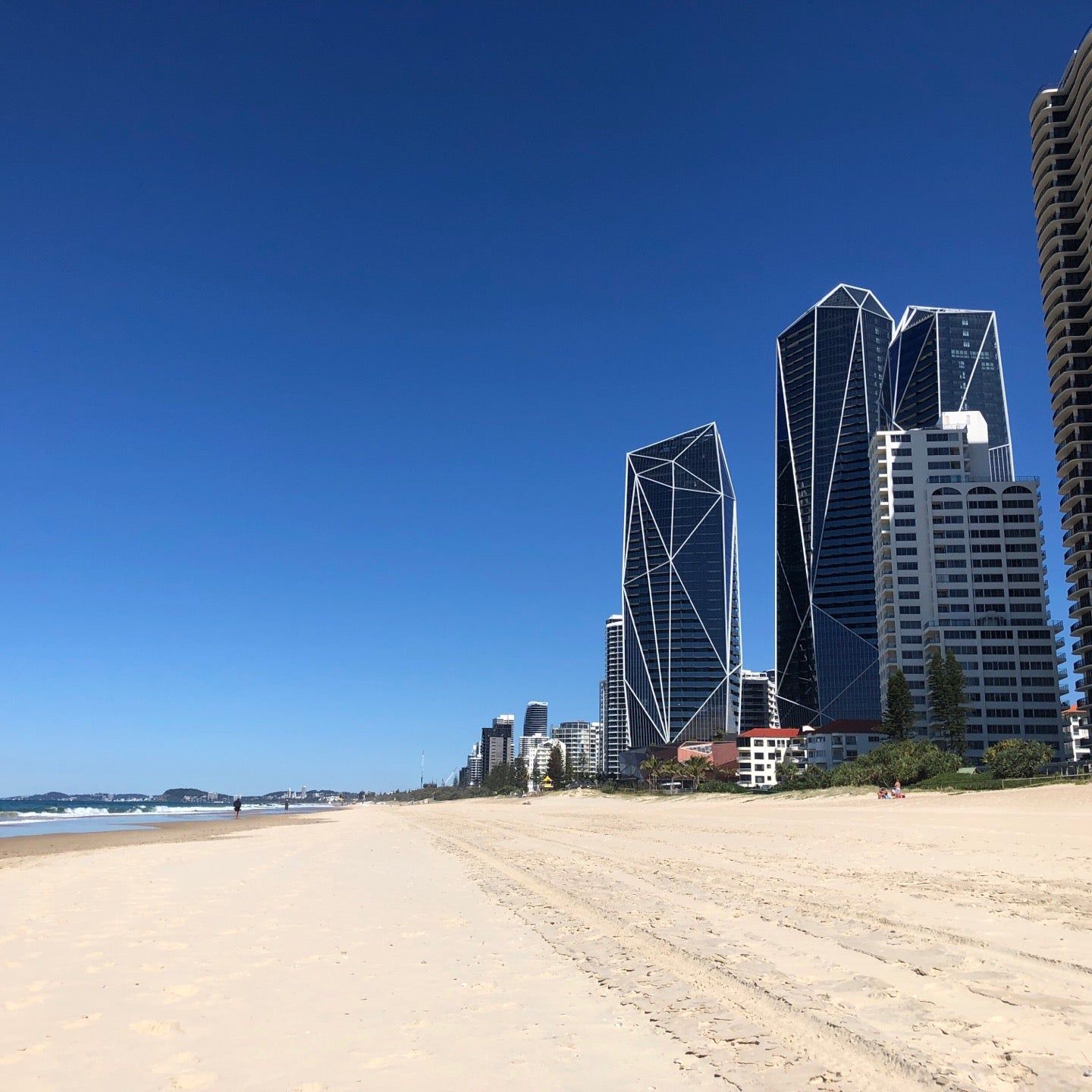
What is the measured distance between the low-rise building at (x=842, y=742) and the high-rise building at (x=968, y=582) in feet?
26.6

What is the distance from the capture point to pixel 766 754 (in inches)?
5443

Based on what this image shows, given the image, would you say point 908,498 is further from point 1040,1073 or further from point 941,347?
point 1040,1073

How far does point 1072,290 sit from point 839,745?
62707 millimetres

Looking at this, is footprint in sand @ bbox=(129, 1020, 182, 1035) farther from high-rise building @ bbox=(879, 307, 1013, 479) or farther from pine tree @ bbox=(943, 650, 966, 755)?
high-rise building @ bbox=(879, 307, 1013, 479)

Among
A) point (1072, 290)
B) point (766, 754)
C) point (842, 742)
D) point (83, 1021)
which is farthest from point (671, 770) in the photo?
point (83, 1021)

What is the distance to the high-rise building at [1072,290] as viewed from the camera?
87.8 m

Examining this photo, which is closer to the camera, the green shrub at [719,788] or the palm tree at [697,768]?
the green shrub at [719,788]

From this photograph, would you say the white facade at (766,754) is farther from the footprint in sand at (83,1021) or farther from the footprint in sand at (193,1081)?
the footprint in sand at (193,1081)

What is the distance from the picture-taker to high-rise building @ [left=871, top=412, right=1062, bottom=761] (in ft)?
350

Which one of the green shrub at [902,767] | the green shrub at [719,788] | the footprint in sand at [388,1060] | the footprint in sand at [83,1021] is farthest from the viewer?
the green shrub at [719,788]

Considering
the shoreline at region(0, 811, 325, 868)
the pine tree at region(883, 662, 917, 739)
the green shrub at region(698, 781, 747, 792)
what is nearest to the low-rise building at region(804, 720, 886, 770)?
the pine tree at region(883, 662, 917, 739)

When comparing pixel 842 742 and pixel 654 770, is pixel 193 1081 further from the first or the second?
pixel 654 770

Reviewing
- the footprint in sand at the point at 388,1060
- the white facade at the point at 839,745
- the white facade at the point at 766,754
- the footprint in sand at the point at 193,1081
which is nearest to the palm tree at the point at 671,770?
the white facade at the point at 766,754

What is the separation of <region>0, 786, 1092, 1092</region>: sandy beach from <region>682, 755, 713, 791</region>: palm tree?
352 feet
